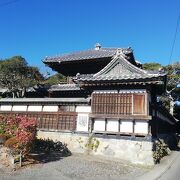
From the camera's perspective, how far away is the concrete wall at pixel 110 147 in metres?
16.7

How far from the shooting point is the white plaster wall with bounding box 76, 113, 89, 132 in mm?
19044

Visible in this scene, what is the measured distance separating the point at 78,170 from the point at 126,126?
5555mm

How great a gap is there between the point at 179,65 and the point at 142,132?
35.3 meters

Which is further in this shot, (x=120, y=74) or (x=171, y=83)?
(x=171, y=83)

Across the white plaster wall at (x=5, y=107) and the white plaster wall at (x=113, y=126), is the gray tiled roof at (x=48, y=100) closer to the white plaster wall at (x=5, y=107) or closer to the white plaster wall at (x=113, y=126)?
the white plaster wall at (x=5, y=107)

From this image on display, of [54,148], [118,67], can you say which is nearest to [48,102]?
[54,148]

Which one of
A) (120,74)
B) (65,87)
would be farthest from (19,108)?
(120,74)

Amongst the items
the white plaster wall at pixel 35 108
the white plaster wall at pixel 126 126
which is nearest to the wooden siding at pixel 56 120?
the white plaster wall at pixel 35 108

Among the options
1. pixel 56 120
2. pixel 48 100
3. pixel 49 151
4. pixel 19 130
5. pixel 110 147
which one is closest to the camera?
pixel 19 130

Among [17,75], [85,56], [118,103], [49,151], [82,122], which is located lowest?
[49,151]

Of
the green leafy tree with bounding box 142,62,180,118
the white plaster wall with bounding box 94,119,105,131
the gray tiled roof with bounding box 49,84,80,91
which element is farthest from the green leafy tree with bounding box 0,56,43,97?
the green leafy tree with bounding box 142,62,180,118

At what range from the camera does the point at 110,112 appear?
18.4 meters

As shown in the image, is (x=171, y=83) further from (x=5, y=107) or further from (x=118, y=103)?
(x=5, y=107)

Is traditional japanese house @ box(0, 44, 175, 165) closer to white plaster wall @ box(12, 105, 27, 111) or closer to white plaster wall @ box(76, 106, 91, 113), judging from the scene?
white plaster wall @ box(76, 106, 91, 113)
